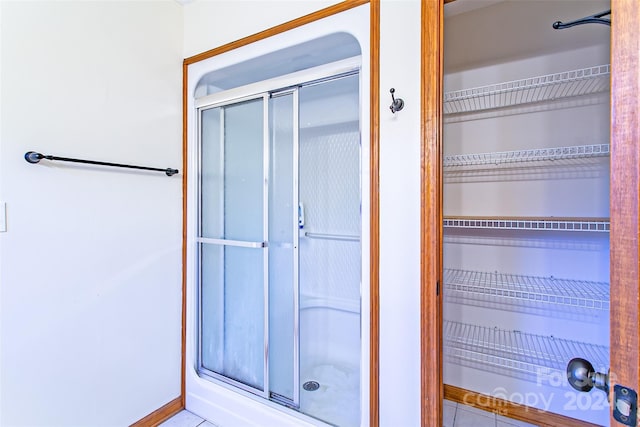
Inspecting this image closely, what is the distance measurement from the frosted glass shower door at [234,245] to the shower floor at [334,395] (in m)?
0.28

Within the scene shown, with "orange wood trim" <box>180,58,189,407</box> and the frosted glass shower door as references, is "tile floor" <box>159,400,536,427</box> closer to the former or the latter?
"orange wood trim" <box>180,58,189,407</box>

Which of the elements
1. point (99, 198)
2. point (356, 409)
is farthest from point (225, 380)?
point (99, 198)

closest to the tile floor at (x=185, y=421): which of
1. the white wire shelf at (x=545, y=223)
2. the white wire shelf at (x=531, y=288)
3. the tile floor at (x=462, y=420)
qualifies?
the tile floor at (x=462, y=420)

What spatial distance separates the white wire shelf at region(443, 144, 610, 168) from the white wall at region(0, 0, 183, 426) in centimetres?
178

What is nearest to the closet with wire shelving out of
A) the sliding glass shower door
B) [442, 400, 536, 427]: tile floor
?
[442, 400, 536, 427]: tile floor

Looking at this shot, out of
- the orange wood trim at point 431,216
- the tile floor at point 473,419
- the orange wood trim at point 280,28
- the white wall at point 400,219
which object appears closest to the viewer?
the orange wood trim at point 431,216

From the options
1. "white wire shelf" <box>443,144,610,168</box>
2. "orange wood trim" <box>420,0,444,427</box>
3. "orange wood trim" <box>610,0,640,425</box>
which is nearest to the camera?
"orange wood trim" <box>610,0,640,425</box>

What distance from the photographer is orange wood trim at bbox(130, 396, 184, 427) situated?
68.6 inches

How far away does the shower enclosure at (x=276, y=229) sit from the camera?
5.68 feet

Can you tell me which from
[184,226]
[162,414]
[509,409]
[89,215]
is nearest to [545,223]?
[509,409]

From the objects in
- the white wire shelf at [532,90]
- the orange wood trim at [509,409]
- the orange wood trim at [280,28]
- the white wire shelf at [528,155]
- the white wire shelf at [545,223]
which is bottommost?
the orange wood trim at [509,409]

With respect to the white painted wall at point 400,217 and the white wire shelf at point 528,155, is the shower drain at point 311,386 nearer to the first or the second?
the white painted wall at point 400,217

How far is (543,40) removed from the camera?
1797mm

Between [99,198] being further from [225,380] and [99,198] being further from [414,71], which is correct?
[414,71]
